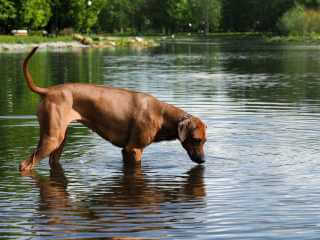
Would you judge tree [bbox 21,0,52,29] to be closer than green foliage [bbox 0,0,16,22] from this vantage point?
No

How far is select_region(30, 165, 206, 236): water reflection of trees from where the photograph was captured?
9.50m

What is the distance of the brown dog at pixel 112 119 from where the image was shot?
12570mm

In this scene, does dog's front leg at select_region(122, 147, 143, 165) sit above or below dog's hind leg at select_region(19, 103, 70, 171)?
below

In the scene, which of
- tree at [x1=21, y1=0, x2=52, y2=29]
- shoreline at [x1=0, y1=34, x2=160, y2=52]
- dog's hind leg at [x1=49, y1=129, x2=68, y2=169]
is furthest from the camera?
tree at [x1=21, y1=0, x2=52, y2=29]

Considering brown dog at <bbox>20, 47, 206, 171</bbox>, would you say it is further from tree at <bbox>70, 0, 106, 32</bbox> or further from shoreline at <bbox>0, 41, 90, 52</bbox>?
tree at <bbox>70, 0, 106, 32</bbox>

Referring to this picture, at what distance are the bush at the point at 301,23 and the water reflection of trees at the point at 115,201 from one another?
117 metres

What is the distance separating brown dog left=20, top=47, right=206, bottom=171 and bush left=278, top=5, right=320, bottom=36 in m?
116

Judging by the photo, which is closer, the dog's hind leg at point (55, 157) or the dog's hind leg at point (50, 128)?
the dog's hind leg at point (50, 128)

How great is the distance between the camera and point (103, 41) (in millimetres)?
96688

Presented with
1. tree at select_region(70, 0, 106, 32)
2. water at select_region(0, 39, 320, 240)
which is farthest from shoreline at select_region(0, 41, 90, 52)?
water at select_region(0, 39, 320, 240)

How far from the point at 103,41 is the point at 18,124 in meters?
78.4

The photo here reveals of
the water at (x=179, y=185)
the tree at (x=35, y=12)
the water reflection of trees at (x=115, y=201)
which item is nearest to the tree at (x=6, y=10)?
the tree at (x=35, y=12)

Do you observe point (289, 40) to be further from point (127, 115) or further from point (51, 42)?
point (127, 115)

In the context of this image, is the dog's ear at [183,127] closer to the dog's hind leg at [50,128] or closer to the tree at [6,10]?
the dog's hind leg at [50,128]
